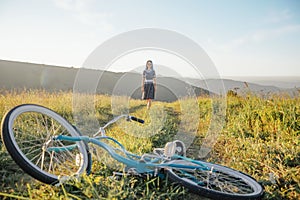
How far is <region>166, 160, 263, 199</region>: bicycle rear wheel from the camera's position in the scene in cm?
239

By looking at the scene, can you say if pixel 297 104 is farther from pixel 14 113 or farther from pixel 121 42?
pixel 14 113

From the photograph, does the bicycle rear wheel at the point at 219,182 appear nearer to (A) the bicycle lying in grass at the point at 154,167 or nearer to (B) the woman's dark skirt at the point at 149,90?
(A) the bicycle lying in grass at the point at 154,167

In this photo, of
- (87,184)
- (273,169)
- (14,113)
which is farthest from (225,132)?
(14,113)

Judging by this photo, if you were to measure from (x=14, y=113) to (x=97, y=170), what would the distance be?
3.51 feet

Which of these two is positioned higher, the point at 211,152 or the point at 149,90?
the point at 149,90

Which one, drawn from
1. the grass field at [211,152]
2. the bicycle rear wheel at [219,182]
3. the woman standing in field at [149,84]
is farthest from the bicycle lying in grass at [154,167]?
the woman standing in field at [149,84]

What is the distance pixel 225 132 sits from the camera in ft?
16.2

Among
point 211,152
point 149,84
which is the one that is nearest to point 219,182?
point 211,152

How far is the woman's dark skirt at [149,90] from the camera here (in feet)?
24.5

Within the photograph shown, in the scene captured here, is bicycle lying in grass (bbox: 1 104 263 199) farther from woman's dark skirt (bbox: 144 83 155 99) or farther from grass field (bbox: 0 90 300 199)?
woman's dark skirt (bbox: 144 83 155 99)

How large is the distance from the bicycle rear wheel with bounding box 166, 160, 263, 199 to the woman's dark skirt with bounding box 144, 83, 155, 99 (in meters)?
4.55

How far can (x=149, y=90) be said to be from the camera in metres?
7.52

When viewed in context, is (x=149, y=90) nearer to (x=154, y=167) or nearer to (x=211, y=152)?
(x=211, y=152)

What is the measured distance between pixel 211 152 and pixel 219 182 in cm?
150
